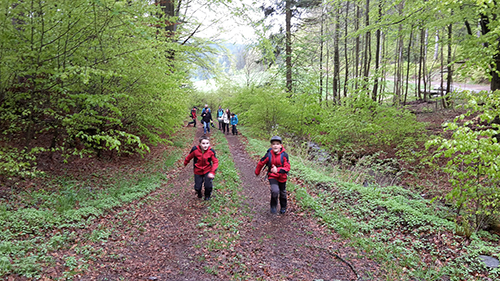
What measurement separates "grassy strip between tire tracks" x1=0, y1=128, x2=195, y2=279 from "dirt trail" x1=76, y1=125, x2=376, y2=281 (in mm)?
303

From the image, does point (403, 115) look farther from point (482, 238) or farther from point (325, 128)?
point (482, 238)

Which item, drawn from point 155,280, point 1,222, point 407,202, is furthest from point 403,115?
point 1,222

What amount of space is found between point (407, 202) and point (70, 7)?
27.6 ft

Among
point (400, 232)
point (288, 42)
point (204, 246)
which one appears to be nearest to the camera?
point (204, 246)

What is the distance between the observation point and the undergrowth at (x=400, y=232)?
153 inches

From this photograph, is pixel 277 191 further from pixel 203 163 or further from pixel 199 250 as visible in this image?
pixel 199 250

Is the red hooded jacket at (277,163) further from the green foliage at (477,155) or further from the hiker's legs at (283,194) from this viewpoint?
the green foliage at (477,155)

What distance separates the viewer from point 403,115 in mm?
11758

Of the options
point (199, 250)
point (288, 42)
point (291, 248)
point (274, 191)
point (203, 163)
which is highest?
point (288, 42)

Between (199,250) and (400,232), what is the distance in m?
3.97

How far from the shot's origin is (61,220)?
4.57 m

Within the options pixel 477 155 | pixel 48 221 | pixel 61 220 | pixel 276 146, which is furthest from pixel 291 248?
pixel 48 221

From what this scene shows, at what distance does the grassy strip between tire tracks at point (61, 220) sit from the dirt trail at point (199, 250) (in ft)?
1.00

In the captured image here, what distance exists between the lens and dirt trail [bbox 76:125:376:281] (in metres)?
3.67
